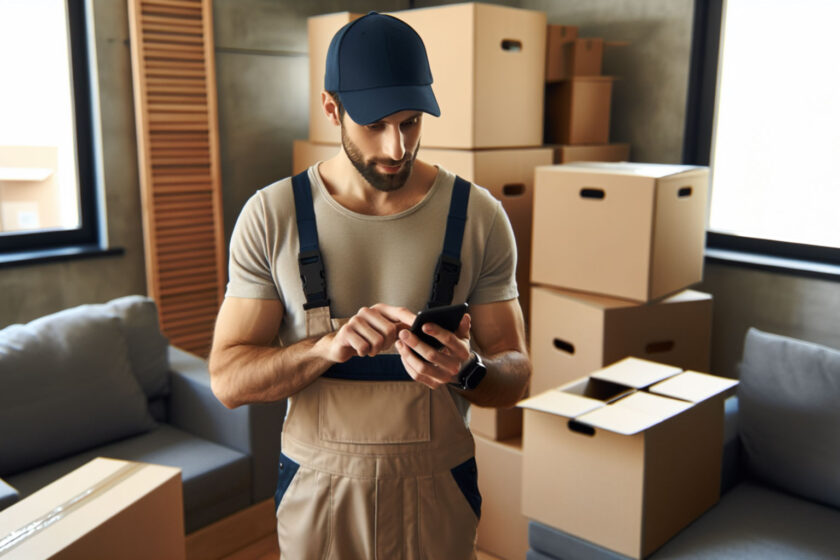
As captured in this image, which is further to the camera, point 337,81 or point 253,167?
point 253,167

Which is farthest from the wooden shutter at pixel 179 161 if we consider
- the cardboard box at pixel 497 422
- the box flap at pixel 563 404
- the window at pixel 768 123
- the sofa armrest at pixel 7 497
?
the window at pixel 768 123

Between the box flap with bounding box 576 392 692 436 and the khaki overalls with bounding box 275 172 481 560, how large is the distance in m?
0.71

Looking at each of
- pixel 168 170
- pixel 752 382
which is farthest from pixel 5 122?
pixel 752 382

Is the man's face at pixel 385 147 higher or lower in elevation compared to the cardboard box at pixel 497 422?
higher

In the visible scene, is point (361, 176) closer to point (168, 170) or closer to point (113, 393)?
point (113, 393)

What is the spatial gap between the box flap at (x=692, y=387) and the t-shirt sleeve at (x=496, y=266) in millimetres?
954

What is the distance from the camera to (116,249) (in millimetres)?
3307

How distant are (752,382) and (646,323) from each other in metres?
0.38

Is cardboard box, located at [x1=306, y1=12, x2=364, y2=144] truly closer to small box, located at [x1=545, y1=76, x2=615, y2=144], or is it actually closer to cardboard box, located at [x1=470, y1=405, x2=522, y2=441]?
small box, located at [x1=545, y1=76, x2=615, y2=144]

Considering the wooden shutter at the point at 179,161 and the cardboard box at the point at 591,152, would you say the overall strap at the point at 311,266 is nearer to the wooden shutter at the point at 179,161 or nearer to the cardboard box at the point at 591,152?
the cardboard box at the point at 591,152

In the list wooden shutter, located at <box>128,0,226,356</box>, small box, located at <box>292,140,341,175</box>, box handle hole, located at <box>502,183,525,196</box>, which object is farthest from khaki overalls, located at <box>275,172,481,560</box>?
wooden shutter, located at <box>128,0,226,356</box>

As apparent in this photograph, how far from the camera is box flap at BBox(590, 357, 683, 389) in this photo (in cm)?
223

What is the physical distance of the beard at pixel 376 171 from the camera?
132 centimetres

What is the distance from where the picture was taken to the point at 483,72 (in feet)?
8.92
